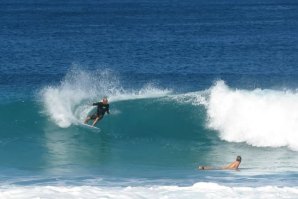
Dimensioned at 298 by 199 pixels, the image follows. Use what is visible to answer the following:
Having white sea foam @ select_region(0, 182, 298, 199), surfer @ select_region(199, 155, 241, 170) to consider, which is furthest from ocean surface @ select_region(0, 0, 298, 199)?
surfer @ select_region(199, 155, 241, 170)

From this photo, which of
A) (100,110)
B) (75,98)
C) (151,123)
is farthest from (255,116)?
(75,98)

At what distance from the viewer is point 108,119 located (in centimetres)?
3362

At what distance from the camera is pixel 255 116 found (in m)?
33.2

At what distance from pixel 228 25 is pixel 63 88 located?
5405 centimetres

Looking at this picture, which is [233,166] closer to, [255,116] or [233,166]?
[233,166]

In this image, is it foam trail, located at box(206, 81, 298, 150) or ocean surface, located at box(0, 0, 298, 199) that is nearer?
ocean surface, located at box(0, 0, 298, 199)

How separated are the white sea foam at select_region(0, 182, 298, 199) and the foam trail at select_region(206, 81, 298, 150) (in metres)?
7.74

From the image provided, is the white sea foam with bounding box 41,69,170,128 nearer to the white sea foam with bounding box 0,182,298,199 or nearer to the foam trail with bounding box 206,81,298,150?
the foam trail with bounding box 206,81,298,150

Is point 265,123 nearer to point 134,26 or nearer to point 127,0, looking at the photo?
point 134,26

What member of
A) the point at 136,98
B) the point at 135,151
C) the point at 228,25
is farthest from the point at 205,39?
the point at 135,151

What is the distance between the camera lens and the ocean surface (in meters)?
25.0

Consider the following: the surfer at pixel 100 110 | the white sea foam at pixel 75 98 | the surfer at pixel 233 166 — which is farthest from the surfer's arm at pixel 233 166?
the white sea foam at pixel 75 98

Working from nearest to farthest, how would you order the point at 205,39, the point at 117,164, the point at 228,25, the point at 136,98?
the point at 117,164 < the point at 136,98 < the point at 205,39 < the point at 228,25

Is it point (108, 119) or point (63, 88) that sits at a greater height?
point (63, 88)
